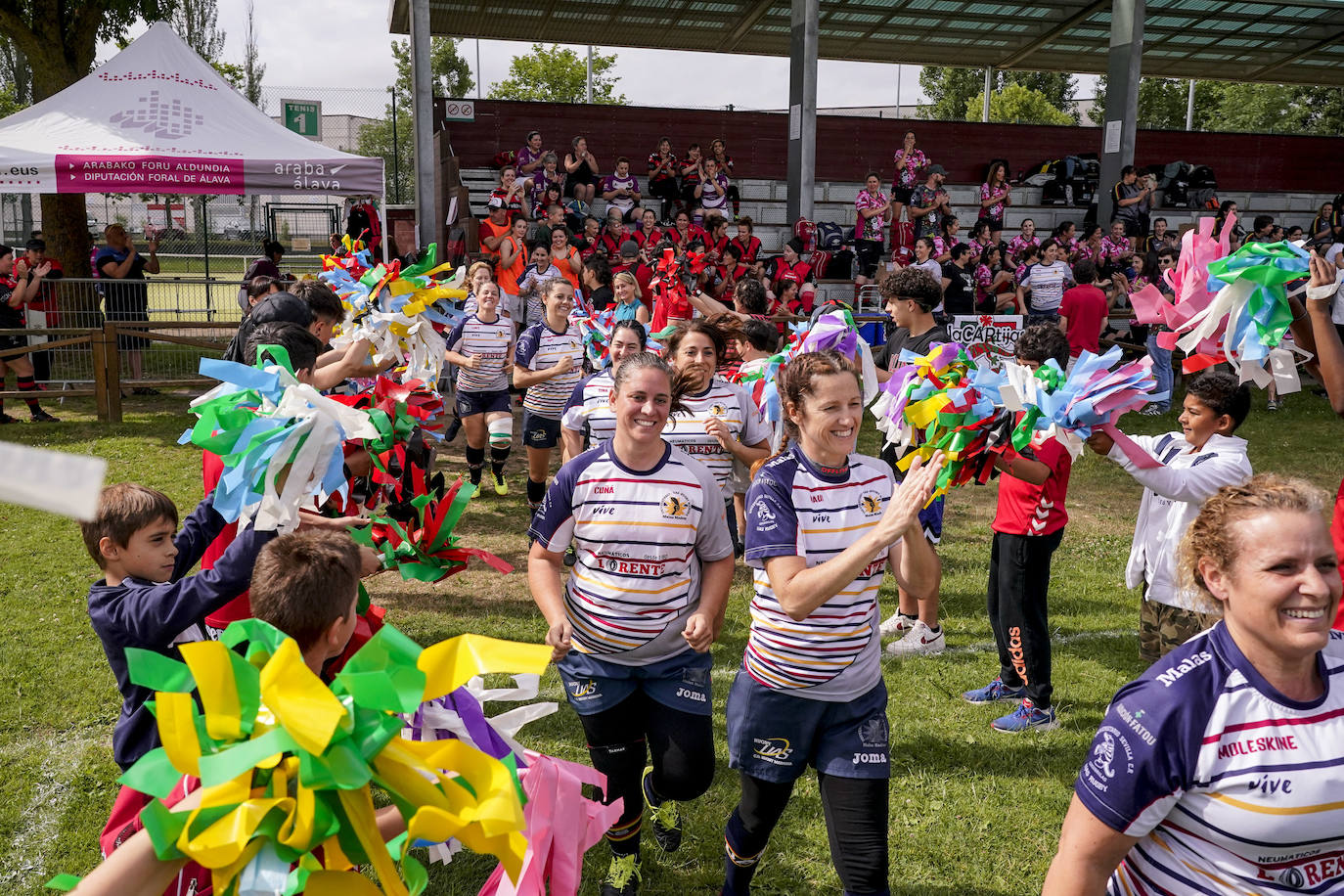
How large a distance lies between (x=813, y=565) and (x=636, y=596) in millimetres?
598

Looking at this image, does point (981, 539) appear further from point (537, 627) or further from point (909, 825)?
point (909, 825)

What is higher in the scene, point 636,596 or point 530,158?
point 530,158

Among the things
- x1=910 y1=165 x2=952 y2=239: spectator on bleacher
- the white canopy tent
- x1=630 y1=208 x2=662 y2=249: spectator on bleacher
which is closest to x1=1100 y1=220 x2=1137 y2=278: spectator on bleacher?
x1=910 y1=165 x2=952 y2=239: spectator on bleacher

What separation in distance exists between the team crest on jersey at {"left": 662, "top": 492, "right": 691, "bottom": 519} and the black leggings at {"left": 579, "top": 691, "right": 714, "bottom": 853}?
23.4 inches

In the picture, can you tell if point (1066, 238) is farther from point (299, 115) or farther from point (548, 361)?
point (299, 115)

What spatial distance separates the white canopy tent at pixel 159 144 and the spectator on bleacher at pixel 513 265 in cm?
205

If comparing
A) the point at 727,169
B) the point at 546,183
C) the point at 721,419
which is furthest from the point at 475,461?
the point at 727,169

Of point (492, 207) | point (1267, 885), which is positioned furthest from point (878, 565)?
point (492, 207)

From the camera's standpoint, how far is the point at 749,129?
19.9m

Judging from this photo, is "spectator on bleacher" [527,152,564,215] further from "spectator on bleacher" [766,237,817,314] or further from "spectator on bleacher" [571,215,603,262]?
"spectator on bleacher" [766,237,817,314]

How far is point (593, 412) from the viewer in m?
5.33

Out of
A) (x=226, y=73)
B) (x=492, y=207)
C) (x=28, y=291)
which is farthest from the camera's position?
(x=226, y=73)

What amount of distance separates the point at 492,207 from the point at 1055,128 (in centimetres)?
1296

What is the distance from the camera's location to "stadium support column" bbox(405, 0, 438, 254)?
45.4 feet
